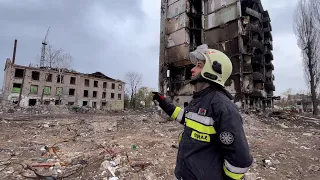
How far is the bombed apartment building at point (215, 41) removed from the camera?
17266mm

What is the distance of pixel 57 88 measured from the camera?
33844 mm

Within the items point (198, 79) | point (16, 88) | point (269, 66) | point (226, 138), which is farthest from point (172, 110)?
point (16, 88)

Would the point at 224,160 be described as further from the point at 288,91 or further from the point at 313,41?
the point at 288,91

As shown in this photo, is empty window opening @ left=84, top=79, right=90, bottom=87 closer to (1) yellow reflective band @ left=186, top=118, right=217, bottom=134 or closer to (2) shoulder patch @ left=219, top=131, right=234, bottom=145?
(1) yellow reflective band @ left=186, top=118, right=217, bottom=134

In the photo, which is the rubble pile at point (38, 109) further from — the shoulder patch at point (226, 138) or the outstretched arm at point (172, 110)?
the shoulder patch at point (226, 138)

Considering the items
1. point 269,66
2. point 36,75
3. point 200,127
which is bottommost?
point 200,127

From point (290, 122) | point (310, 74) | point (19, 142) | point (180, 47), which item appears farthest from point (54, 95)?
point (310, 74)

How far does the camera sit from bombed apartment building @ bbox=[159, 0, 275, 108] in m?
17.3

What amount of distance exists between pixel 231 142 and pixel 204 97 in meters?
0.43

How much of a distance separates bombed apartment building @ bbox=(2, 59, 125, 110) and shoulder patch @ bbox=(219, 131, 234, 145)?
119ft

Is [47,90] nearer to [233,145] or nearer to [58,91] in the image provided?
[58,91]

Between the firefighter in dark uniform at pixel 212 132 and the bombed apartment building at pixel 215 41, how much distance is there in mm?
16327

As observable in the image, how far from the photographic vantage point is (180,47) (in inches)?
784

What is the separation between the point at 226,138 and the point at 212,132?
13cm
